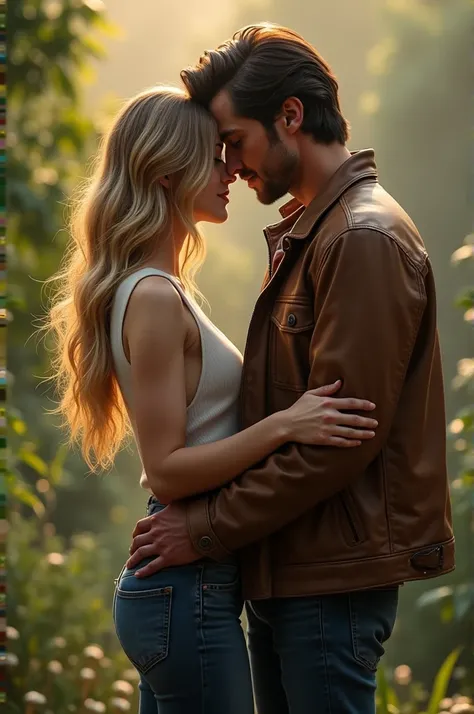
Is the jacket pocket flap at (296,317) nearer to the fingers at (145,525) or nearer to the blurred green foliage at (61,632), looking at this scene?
the fingers at (145,525)

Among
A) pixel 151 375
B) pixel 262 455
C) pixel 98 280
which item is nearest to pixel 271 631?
pixel 262 455

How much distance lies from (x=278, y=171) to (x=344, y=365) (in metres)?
0.49

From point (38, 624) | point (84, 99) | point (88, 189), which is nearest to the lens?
point (88, 189)

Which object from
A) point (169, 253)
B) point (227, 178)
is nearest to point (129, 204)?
point (169, 253)

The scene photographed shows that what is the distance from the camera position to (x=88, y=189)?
184cm

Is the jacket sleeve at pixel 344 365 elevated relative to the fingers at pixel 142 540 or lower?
elevated

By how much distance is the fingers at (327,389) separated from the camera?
5.10 feet

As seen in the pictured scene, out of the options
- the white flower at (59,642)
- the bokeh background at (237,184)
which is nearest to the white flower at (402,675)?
the bokeh background at (237,184)

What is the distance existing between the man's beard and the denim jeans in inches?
28.7

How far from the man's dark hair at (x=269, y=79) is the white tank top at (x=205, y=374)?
0.39 meters

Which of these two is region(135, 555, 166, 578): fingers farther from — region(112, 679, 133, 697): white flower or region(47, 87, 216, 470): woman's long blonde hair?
region(112, 679, 133, 697): white flower

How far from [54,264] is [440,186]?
1.41m

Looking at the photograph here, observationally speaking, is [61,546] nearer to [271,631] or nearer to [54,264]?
[54,264]

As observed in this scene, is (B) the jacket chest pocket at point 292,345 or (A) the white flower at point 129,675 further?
(A) the white flower at point 129,675
